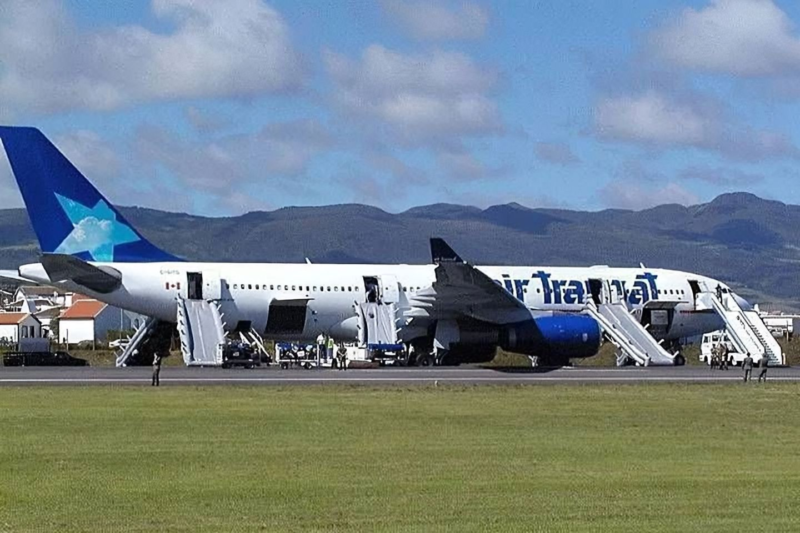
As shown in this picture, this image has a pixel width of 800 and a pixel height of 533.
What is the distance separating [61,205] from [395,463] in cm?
3529

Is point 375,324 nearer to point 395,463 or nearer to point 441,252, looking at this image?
point 441,252

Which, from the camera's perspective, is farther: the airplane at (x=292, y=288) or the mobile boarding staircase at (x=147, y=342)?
the mobile boarding staircase at (x=147, y=342)

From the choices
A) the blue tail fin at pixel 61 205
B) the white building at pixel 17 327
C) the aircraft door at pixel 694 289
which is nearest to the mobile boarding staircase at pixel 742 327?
the aircraft door at pixel 694 289

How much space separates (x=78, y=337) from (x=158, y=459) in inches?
4337

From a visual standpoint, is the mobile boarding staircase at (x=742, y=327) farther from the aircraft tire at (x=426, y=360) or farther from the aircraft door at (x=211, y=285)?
the aircraft door at (x=211, y=285)

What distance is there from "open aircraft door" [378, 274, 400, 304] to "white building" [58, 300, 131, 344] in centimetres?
7263

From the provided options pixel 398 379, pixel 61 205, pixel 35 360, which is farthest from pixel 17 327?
pixel 398 379

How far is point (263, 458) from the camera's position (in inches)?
881

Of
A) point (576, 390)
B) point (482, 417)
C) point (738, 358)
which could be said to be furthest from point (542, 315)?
point (482, 417)

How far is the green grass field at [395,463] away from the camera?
1672 centimetres

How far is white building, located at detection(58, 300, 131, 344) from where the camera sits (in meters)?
130

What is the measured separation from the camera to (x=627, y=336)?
5619 cm

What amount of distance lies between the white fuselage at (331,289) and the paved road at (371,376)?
4.56 m

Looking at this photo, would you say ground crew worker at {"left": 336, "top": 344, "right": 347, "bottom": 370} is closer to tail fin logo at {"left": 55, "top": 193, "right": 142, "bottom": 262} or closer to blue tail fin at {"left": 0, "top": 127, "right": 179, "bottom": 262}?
blue tail fin at {"left": 0, "top": 127, "right": 179, "bottom": 262}
